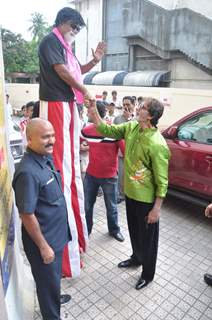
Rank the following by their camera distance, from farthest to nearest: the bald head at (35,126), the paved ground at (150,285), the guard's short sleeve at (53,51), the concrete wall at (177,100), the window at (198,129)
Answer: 1. the concrete wall at (177,100)
2. the window at (198,129)
3. the paved ground at (150,285)
4. the guard's short sleeve at (53,51)
5. the bald head at (35,126)

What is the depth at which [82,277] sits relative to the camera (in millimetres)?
2926

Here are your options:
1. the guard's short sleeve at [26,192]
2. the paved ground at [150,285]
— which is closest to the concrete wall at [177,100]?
the paved ground at [150,285]

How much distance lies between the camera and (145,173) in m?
2.51

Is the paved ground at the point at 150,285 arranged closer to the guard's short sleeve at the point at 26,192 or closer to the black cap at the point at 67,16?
the guard's short sleeve at the point at 26,192

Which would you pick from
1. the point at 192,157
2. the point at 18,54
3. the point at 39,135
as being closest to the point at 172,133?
the point at 192,157

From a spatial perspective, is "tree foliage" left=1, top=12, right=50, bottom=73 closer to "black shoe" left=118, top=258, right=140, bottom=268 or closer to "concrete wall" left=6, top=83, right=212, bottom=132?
"concrete wall" left=6, top=83, right=212, bottom=132

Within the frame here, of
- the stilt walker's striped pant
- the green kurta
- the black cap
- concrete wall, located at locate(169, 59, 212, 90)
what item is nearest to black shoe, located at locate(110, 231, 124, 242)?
the stilt walker's striped pant

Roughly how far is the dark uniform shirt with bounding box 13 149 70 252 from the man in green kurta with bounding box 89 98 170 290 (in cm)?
81

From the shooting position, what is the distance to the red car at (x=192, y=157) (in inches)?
154

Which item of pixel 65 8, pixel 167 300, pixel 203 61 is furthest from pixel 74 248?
pixel 203 61

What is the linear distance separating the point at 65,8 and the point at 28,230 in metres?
1.62

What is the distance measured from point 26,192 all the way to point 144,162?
1.14m

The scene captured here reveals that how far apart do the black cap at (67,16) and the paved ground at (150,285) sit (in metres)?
2.31

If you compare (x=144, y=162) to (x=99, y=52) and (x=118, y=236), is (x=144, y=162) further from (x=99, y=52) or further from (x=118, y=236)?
(x=118, y=236)
